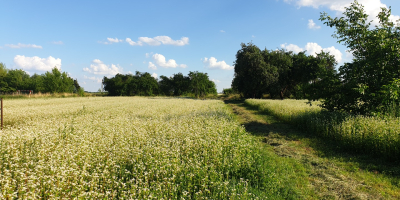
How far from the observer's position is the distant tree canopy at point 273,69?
44.4m

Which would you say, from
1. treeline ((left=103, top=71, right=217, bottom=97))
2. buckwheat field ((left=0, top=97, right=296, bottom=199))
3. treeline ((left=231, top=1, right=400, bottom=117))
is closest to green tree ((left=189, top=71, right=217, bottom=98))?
treeline ((left=103, top=71, right=217, bottom=97))

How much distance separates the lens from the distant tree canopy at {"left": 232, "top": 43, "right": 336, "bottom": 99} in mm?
44438

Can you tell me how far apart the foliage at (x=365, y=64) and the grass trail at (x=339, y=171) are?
12.3 feet

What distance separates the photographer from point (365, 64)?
11461 mm

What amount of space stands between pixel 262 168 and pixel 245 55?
42.6 metres

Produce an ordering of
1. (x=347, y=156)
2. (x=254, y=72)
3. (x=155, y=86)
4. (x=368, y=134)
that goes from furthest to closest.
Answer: (x=155, y=86) < (x=254, y=72) < (x=368, y=134) < (x=347, y=156)

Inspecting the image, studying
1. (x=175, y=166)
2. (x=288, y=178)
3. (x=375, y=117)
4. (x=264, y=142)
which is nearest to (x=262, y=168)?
(x=288, y=178)

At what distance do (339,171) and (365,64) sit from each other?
8.14 m

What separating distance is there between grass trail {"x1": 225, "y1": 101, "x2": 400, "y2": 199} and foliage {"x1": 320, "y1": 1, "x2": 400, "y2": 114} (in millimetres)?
3761

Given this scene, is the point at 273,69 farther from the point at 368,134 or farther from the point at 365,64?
the point at 368,134

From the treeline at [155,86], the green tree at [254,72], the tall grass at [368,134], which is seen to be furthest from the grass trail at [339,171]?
the treeline at [155,86]

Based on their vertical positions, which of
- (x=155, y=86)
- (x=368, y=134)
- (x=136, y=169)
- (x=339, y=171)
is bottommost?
(x=339, y=171)

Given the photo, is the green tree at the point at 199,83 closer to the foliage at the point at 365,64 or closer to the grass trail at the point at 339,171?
the foliage at the point at 365,64

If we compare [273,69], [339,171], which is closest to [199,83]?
[273,69]
